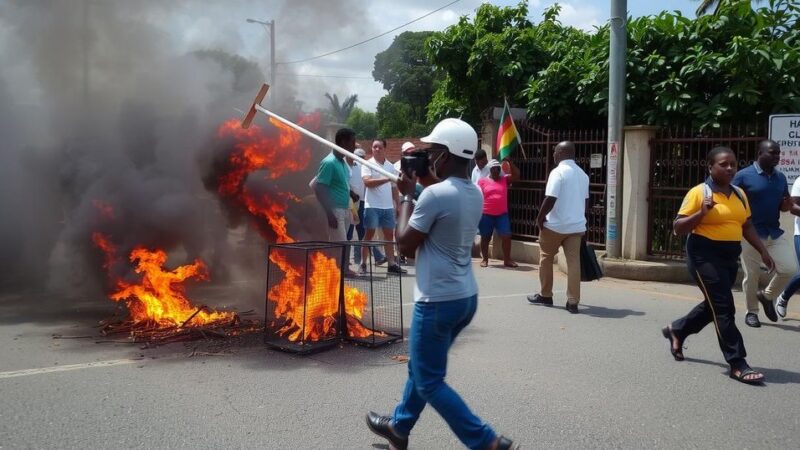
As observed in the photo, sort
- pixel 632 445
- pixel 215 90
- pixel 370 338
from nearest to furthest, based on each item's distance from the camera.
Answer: pixel 632 445, pixel 370 338, pixel 215 90

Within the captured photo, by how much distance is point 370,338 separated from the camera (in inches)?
218

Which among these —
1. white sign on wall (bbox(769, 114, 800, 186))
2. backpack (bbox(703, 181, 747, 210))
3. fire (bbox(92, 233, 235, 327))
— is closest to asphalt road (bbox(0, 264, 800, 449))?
fire (bbox(92, 233, 235, 327))

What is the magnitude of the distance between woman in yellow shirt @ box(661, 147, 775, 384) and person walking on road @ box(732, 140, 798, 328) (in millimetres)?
1394

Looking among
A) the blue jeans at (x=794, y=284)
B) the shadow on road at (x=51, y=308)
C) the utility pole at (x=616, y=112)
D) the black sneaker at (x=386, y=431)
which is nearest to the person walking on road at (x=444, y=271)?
the black sneaker at (x=386, y=431)

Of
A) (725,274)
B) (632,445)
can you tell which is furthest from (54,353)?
(725,274)

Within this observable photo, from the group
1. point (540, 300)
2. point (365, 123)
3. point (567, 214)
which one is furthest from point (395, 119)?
point (567, 214)

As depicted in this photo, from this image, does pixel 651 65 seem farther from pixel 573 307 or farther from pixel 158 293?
pixel 158 293

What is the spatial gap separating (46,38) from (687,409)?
25.5 ft

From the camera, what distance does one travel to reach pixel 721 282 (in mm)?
4758

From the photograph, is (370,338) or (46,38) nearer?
(370,338)

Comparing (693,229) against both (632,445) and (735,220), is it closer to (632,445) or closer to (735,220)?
(735,220)

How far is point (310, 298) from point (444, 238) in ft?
8.22

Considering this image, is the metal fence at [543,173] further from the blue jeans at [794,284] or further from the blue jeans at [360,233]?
the blue jeans at [794,284]

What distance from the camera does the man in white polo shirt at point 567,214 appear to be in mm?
6887
